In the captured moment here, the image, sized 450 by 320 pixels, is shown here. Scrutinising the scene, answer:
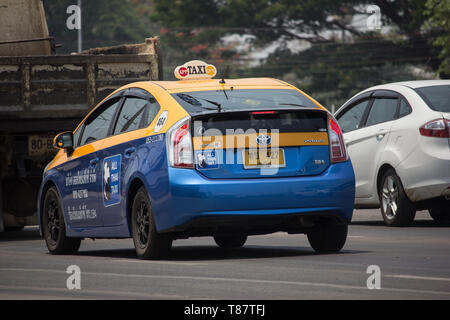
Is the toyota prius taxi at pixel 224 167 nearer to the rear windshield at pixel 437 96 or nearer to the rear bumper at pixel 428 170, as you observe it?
the rear bumper at pixel 428 170

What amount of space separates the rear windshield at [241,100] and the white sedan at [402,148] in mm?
3223

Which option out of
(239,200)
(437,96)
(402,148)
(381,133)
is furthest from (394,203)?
(239,200)

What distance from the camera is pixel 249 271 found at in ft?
29.5

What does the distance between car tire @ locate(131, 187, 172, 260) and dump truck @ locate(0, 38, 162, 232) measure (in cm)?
481

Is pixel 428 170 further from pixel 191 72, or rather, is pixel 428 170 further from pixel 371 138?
pixel 191 72

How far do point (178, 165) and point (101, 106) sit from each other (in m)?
2.18

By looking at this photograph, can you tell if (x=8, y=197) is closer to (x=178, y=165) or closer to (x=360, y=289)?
(x=178, y=165)

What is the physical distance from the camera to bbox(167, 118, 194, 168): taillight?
9633 millimetres

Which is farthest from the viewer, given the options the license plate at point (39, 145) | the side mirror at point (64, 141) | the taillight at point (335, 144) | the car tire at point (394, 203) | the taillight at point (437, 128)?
the license plate at point (39, 145)

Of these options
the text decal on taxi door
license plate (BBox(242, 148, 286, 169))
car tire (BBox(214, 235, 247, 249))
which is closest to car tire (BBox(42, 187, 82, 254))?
the text decal on taxi door

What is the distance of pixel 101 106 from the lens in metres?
11.6

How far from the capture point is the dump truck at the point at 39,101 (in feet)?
47.9

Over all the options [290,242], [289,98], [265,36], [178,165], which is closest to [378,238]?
[290,242]

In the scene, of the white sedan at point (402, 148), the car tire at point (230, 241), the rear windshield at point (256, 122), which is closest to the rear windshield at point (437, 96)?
the white sedan at point (402, 148)
